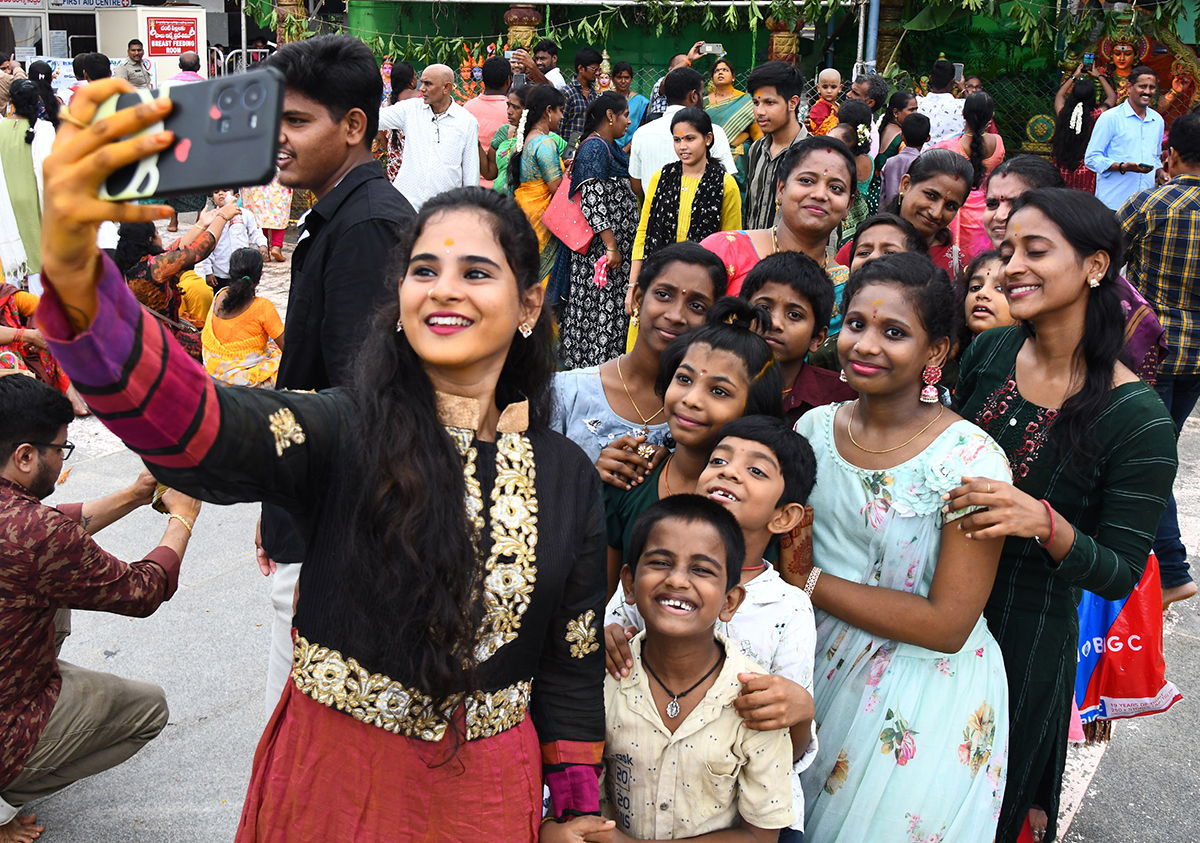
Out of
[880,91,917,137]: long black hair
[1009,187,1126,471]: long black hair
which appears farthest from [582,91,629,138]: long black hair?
[1009,187,1126,471]: long black hair

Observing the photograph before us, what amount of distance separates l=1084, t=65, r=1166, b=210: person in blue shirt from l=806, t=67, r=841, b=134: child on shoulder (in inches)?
79.3

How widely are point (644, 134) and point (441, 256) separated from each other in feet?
15.9

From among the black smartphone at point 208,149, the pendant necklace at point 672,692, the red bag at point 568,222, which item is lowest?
the pendant necklace at point 672,692

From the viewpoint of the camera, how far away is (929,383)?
7.59 feet

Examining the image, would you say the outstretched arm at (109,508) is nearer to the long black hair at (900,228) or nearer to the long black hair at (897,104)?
the long black hair at (900,228)

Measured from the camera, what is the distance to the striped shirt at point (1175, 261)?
4793 millimetres

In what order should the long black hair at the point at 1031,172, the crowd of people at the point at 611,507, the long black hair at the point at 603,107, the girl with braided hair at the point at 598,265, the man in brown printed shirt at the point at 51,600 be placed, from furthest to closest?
the long black hair at the point at 603,107 → the girl with braided hair at the point at 598,265 → the long black hair at the point at 1031,172 → the man in brown printed shirt at the point at 51,600 → the crowd of people at the point at 611,507

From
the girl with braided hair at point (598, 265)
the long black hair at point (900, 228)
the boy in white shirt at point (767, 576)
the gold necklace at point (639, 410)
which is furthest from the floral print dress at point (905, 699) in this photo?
the girl with braided hair at point (598, 265)

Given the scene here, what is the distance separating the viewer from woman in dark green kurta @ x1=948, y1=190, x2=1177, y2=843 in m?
2.24

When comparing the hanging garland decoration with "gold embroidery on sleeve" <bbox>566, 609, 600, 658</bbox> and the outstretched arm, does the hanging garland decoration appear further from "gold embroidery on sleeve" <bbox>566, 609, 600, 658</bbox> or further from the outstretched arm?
"gold embroidery on sleeve" <bbox>566, 609, 600, 658</bbox>

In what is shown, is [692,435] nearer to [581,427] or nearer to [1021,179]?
[581,427]

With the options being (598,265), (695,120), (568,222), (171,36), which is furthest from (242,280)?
(171,36)

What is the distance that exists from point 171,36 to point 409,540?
1391 cm

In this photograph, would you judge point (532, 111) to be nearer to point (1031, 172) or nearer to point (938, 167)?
point (938, 167)
